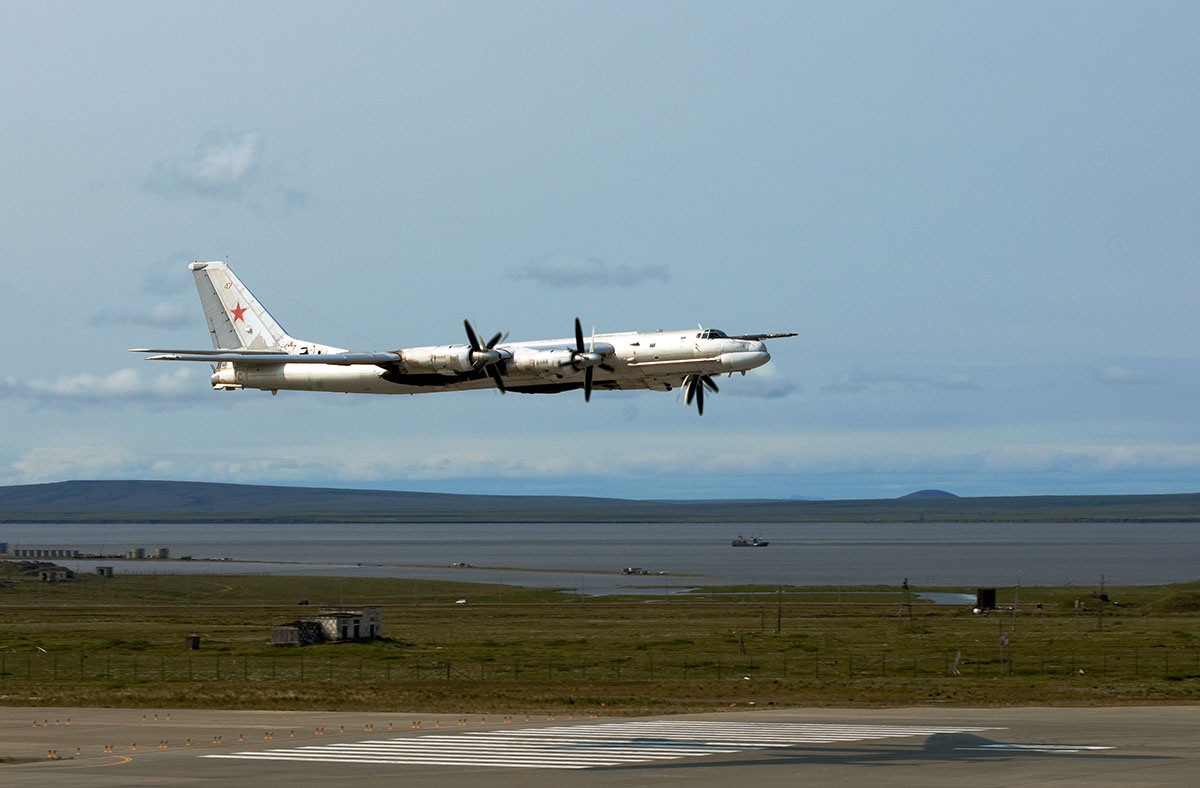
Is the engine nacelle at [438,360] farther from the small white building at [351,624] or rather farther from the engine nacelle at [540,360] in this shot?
the small white building at [351,624]

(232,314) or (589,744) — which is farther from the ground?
(232,314)

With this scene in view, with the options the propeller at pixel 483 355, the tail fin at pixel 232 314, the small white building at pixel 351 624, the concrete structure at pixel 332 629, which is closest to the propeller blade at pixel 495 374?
the propeller at pixel 483 355

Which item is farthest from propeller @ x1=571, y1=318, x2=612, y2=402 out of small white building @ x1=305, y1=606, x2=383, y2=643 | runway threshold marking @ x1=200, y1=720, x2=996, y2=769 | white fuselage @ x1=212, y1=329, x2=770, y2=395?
small white building @ x1=305, y1=606, x2=383, y2=643

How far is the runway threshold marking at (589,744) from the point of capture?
178 feet

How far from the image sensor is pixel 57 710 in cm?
7556

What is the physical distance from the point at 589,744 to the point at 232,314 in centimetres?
3300

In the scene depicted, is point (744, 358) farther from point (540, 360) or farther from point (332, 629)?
point (332, 629)

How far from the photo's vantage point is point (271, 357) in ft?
233

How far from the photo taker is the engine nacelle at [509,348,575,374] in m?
65.9

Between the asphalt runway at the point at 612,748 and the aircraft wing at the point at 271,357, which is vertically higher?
the aircraft wing at the point at 271,357

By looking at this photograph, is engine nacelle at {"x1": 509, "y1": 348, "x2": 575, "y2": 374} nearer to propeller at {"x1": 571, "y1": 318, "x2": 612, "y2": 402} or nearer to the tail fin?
propeller at {"x1": 571, "y1": 318, "x2": 612, "y2": 402}

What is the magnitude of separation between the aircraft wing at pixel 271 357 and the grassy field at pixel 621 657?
1786 cm

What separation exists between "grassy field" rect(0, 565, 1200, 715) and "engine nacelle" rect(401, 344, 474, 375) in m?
17.7

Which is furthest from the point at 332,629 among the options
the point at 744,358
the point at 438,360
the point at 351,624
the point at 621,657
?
the point at 744,358
